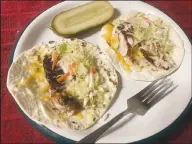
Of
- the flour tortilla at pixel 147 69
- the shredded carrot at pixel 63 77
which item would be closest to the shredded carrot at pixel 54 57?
the shredded carrot at pixel 63 77

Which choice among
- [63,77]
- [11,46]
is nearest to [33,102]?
[63,77]

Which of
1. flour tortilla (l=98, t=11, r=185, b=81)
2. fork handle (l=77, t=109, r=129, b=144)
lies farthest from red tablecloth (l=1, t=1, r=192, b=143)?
fork handle (l=77, t=109, r=129, b=144)

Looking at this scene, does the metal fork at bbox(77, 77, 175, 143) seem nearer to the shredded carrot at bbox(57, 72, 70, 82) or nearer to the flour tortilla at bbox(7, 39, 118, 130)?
the flour tortilla at bbox(7, 39, 118, 130)

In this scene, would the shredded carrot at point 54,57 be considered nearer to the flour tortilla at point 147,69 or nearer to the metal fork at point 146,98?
the flour tortilla at point 147,69

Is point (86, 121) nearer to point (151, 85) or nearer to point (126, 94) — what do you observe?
point (126, 94)

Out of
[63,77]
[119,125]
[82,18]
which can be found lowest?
[119,125]

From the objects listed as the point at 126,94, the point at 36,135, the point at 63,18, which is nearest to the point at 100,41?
the point at 63,18

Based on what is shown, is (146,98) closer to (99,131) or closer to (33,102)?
(99,131)
